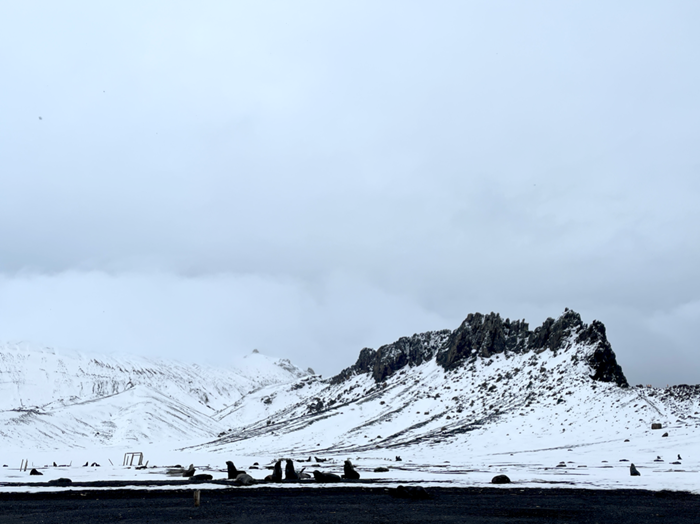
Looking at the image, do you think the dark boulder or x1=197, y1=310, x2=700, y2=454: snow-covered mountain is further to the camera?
x1=197, y1=310, x2=700, y2=454: snow-covered mountain

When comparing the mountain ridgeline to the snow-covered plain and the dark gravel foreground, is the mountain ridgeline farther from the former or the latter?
the dark gravel foreground

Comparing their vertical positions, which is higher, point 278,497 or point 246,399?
point 246,399

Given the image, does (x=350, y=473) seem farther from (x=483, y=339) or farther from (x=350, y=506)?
(x=483, y=339)

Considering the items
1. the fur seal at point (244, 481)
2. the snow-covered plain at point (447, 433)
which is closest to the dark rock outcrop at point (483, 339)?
the snow-covered plain at point (447, 433)

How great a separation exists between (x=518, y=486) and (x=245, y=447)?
221 ft

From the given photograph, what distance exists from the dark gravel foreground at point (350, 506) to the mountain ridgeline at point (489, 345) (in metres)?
66.2

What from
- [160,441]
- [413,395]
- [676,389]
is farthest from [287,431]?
[676,389]

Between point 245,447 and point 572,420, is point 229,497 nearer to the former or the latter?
point 572,420

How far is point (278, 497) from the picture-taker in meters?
27.5

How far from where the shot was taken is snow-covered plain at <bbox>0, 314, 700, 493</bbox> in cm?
4194

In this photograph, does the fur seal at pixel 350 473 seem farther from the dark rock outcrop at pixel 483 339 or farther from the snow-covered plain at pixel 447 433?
the dark rock outcrop at pixel 483 339

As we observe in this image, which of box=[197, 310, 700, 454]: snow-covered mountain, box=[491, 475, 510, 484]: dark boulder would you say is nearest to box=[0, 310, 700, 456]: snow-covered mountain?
box=[197, 310, 700, 454]: snow-covered mountain

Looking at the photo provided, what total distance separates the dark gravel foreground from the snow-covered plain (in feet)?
13.6

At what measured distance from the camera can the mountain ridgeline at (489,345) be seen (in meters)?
89.3
